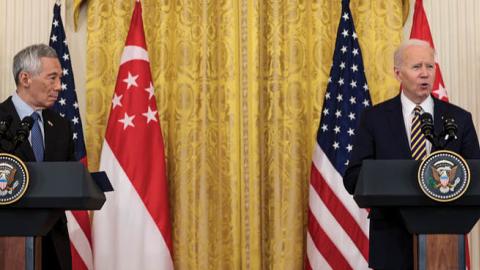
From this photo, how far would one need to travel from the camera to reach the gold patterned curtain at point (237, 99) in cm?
619

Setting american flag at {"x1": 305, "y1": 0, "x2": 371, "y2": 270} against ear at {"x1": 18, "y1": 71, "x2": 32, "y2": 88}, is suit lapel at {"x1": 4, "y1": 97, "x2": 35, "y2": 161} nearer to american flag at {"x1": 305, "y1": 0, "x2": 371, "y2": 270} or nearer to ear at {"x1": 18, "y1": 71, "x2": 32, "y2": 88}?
ear at {"x1": 18, "y1": 71, "x2": 32, "y2": 88}

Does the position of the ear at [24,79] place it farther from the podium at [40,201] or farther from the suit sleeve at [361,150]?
the suit sleeve at [361,150]

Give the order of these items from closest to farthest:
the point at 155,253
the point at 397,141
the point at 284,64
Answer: the point at 397,141, the point at 155,253, the point at 284,64

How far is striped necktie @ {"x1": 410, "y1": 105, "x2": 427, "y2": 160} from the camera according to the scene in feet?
13.3

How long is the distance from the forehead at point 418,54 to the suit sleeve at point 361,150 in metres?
0.35

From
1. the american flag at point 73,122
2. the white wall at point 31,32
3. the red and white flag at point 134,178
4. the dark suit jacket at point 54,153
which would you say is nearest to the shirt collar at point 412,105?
the dark suit jacket at point 54,153

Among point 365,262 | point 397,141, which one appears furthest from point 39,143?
point 365,262

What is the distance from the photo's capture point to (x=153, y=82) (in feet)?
20.6

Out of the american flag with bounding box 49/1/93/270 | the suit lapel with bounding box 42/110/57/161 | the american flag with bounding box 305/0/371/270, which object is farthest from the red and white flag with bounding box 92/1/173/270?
the suit lapel with bounding box 42/110/57/161

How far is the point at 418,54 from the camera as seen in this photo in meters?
4.38

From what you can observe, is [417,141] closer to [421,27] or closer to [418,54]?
[418,54]

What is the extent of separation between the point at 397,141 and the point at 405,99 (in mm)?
261

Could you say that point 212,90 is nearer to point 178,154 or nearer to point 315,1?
point 178,154

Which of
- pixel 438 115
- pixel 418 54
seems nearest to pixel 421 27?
pixel 418 54
